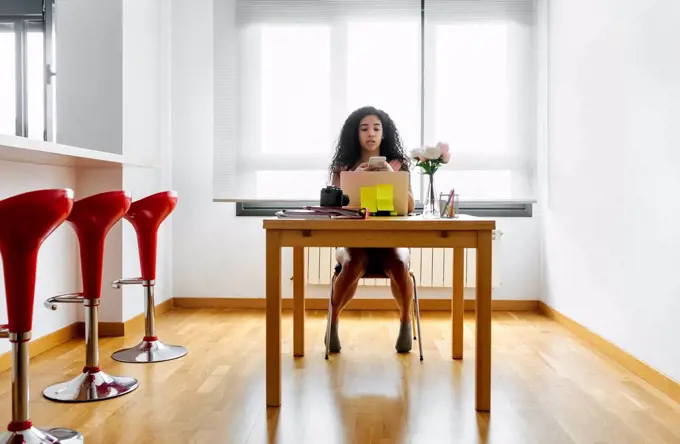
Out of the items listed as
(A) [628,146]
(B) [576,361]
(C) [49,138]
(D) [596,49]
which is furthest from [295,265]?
(C) [49,138]

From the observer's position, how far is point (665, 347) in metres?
2.77

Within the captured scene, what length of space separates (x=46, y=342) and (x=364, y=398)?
178 cm

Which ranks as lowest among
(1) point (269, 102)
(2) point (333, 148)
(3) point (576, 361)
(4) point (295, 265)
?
(3) point (576, 361)

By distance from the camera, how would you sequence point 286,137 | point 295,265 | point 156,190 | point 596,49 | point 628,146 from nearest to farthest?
point 628,146 < point 295,265 < point 596,49 < point 156,190 < point 286,137

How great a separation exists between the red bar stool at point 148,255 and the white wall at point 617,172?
86.0 inches

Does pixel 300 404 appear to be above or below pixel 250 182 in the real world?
below

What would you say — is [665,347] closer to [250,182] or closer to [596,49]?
[596,49]

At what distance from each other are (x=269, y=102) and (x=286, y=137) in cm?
28

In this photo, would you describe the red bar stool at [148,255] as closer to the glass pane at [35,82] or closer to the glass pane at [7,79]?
the glass pane at [35,82]

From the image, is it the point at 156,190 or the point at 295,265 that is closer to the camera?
the point at 295,265

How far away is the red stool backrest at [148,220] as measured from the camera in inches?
124

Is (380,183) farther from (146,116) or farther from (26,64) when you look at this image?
(26,64)

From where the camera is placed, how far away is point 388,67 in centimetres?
475

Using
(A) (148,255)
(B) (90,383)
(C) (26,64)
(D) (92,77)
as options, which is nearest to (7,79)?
(C) (26,64)
